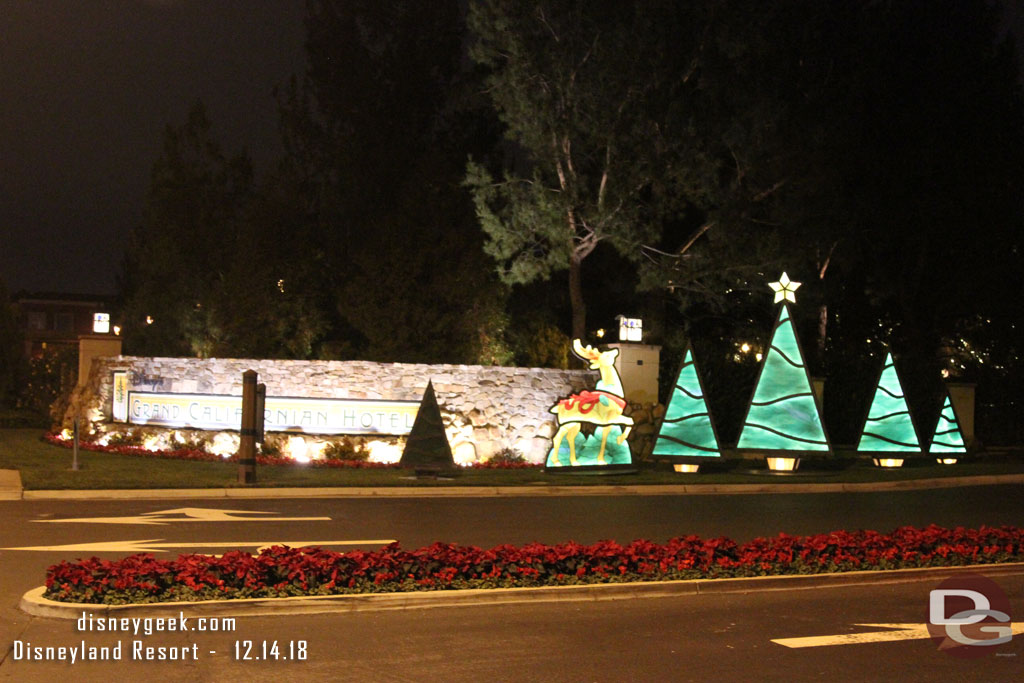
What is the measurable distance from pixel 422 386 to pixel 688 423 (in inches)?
241

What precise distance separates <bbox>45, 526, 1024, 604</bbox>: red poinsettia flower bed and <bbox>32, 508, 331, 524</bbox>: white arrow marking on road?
4671mm

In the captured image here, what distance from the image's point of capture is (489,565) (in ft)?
34.3

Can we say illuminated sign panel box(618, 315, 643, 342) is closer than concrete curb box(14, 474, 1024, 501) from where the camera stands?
No

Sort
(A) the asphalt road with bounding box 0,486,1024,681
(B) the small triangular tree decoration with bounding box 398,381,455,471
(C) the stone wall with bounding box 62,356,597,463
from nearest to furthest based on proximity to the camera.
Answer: (A) the asphalt road with bounding box 0,486,1024,681
(B) the small triangular tree decoration with bounding box 398,381,455,471
(C) the stone wall with bounding box 62,356,597,463

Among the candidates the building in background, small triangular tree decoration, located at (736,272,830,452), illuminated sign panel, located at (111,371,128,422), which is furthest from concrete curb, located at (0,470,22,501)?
the building in background

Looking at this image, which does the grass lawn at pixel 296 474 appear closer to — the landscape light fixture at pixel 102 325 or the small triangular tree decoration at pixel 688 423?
the small triangular tree decoration at pixel 688 423

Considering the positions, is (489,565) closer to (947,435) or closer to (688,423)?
(688,423)

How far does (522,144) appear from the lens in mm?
32031

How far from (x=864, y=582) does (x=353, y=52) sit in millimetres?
32820

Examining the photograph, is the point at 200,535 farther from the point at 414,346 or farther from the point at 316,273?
the point at 316,273

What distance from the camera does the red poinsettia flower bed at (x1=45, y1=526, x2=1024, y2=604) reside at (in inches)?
362

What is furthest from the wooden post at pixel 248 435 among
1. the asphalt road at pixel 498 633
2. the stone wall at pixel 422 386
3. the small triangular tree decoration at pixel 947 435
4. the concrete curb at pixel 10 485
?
the small triangular tree decoration at pixel 947 435

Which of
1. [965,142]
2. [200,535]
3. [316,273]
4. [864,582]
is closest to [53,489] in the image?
[200,535]
